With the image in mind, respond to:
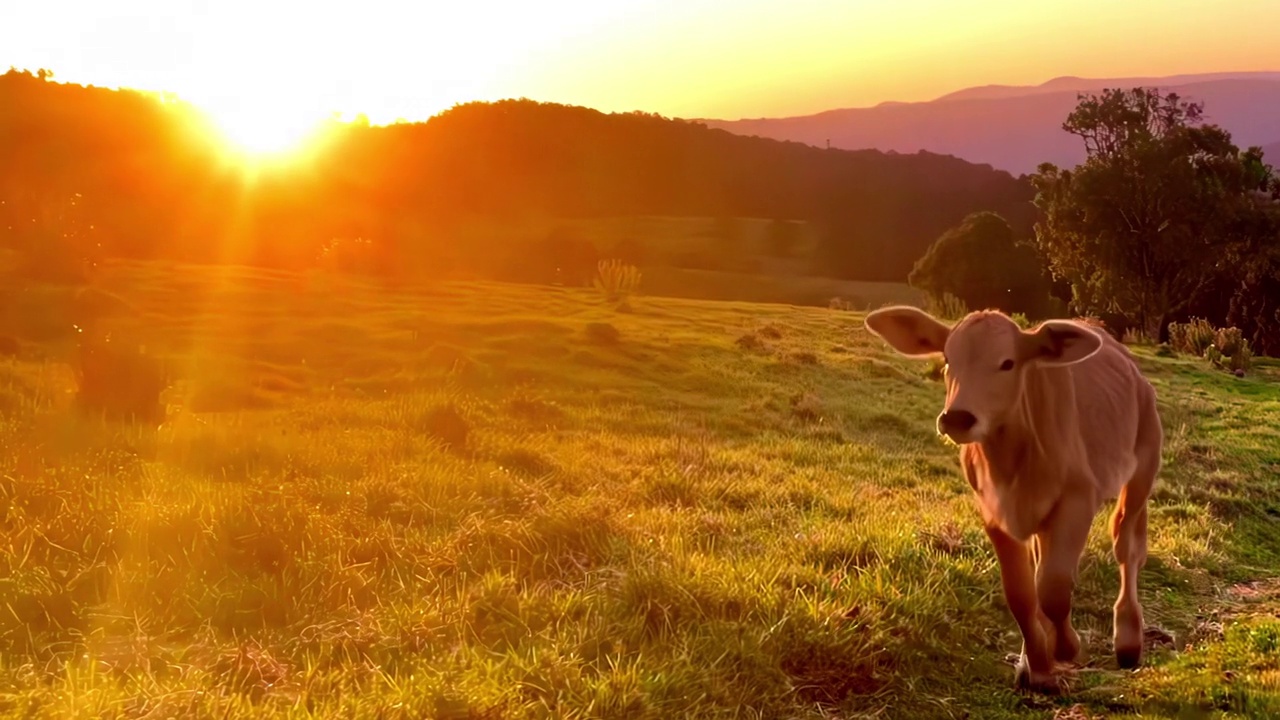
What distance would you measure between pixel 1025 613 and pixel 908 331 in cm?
176

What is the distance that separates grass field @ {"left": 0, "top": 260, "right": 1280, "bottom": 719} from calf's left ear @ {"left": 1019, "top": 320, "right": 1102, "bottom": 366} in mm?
1812

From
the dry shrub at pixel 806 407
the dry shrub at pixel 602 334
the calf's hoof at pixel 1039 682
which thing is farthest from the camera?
the dry shrub at pixel 602 334

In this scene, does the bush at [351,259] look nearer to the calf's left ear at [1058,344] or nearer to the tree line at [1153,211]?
the tree line at [1153,211]

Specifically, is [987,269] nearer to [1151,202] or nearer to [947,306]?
[947,306]

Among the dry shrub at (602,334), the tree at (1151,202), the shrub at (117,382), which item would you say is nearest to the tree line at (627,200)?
the tree at (1151,202)

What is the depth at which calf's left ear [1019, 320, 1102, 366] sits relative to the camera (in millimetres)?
5223

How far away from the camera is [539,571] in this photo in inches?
257

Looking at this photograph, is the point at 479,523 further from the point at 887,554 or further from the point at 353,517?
the point at 887,554

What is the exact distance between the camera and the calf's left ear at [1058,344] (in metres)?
5.22

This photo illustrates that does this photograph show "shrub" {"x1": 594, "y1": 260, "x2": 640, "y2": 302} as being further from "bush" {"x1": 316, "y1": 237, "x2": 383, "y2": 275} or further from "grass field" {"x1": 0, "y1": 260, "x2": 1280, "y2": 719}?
"grass field" {"x1": 0, "y1": 260, "x2": 1280, "y2": 719}

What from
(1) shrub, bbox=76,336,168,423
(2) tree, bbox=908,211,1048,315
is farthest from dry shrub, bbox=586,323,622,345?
(2) tree, bbox=908,211,1048,315

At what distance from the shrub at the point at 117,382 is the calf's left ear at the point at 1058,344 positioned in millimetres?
9846

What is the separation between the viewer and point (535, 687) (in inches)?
181

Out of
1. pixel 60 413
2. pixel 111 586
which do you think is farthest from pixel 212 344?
pixel 111 586
